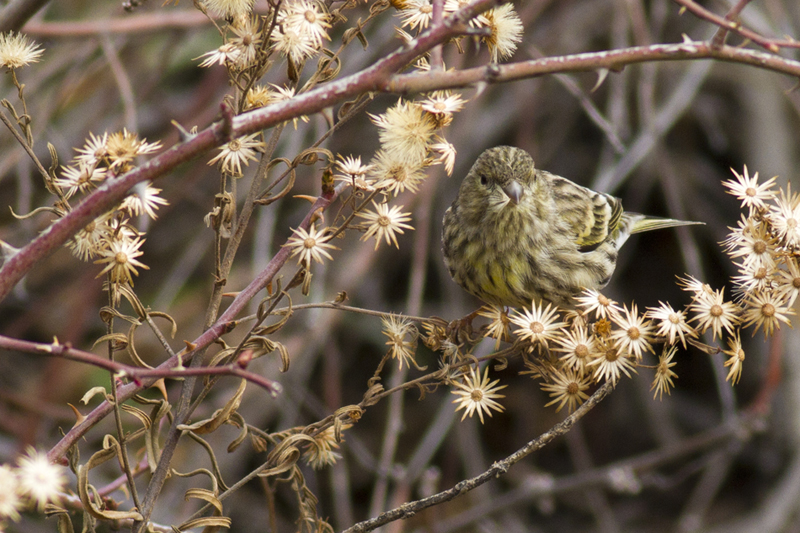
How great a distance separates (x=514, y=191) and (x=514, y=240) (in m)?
0.24

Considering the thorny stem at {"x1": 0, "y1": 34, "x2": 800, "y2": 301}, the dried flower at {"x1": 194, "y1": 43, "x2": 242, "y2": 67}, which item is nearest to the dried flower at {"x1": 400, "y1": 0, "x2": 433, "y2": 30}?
the dried flower at {"x1": 194, "y1": 43, "x2": 242, "y2": 67}

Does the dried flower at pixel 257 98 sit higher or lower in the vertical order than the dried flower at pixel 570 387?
higher

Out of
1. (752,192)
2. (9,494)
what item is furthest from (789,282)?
(9,494)

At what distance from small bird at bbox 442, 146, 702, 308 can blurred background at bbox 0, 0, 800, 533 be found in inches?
37.2

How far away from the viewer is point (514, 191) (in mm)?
2588

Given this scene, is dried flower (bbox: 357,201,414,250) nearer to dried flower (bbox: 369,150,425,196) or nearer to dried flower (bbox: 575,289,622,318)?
dried flower (bbox: 369,150,425,196)

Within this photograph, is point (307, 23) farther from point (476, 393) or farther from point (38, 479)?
point (38, 479)

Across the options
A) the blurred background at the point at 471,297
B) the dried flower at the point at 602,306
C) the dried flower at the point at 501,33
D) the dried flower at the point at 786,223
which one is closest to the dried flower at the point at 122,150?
the dried flower at the point at 501,33

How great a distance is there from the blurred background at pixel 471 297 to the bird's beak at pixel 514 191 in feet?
3.75

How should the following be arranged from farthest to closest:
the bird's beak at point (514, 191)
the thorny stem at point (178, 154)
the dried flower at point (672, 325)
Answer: the bird's beak at point (514, 191) → the dried flower at point (672, 325) → the thorny stem at point (178, 154)

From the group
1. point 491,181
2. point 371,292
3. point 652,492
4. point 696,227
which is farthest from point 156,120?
point 652,492

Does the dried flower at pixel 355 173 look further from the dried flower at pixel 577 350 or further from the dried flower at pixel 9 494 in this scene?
the dried flower at pixel 9 494

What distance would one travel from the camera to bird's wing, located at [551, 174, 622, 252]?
118 inches

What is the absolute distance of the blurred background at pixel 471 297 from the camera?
4.06 metres
